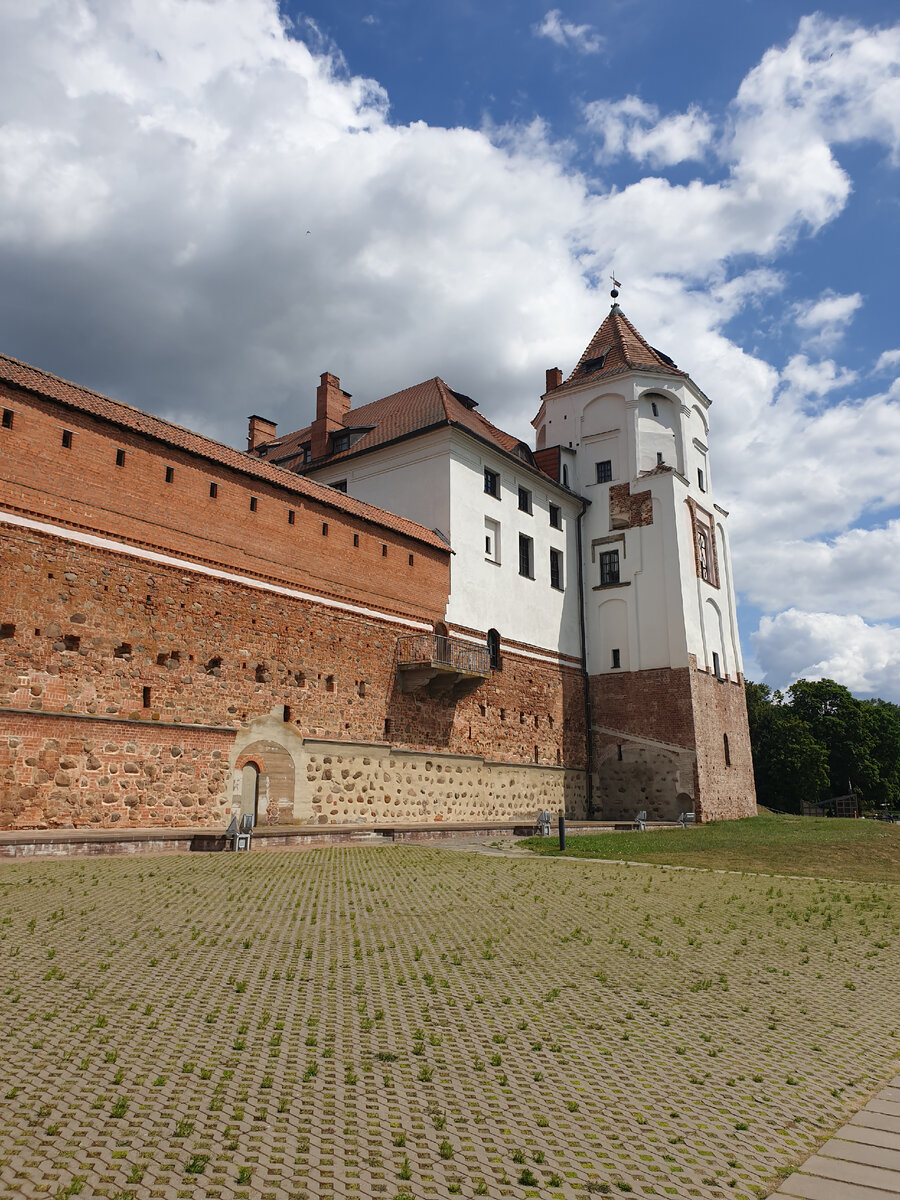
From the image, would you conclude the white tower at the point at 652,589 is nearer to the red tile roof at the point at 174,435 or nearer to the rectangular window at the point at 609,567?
the rectangular window at the point at 609,567

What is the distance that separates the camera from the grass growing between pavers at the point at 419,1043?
316 centimetres

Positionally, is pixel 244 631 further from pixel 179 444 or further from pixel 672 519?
pixel 672 519

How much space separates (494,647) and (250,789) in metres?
10.2

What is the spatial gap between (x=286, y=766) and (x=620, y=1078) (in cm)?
1423

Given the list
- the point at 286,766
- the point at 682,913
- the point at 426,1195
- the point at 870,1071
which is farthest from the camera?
the point at 286,766

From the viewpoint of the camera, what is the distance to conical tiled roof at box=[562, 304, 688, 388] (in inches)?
1232

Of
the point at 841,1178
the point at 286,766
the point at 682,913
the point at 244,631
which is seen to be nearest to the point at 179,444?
the point at 244,631

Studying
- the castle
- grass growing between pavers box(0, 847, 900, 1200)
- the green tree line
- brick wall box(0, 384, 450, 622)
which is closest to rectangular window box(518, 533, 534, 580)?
the castle

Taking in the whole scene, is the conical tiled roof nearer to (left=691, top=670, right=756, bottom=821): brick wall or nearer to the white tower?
the white tower

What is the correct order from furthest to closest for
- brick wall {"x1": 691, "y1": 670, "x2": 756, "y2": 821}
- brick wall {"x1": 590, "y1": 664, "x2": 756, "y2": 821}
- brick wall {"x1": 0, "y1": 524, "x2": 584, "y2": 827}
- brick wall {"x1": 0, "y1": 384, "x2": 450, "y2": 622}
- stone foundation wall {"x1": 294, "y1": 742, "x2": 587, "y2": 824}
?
brick wall {"x1": 691, "y1": 670, "x2": 756, "y2": 821} < brick wall {"x1": 590, "y1": 664, "x2": 756, "y2": 821} < stone foundation wall {"x1": 294, "y1": 742, "x2": 587, "y2": 824} < brick wall {"x1": 0, "y1": 384, "x2": 450, "y2": 622} < brick wall {"x1": 0, "y1": 524, "x2": 584, "y2": 827}

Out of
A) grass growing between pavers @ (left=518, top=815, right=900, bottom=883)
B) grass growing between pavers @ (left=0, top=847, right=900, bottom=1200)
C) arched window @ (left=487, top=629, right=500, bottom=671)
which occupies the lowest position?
grass growing between pavers @ (left=0, top=847, right=900, bottom=1200)

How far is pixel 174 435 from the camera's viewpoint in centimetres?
1675

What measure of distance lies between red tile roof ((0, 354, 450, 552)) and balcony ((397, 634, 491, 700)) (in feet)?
9.41

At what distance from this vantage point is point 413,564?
22.3 meters
